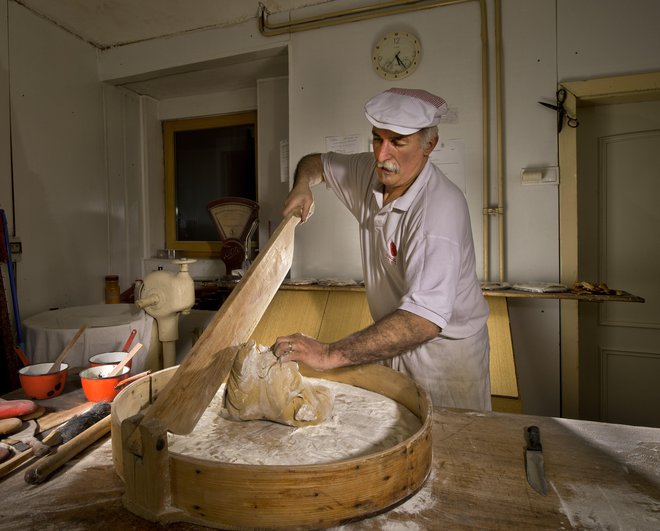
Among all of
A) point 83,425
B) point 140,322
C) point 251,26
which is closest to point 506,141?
point 251,26

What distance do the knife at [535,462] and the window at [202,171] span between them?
3391mm

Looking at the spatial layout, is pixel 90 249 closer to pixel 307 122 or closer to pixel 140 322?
pixel 140 322

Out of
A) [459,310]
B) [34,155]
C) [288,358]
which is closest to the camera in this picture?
[288,358]

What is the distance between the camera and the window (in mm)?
4086

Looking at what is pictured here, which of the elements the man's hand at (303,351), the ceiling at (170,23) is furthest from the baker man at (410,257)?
the ceiling at (170,23)

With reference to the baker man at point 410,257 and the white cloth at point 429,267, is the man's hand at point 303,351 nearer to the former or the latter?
the baker man at point 410,257

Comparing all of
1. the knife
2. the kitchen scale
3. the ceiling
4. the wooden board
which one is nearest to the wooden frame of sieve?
the knife

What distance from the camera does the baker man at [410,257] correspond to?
1.28m

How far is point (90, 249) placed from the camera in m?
3.64

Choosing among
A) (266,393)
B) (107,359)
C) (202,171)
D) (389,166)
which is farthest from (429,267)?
(202,171)

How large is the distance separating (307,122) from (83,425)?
254 centimetres

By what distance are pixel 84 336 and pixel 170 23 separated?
8.23 ft

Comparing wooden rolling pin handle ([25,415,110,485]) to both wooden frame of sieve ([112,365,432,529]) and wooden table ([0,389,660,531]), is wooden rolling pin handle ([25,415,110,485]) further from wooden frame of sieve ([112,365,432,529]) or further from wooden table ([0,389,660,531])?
wooden frame of sieve ([112,365,432,529])

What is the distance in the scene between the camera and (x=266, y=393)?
112cm
